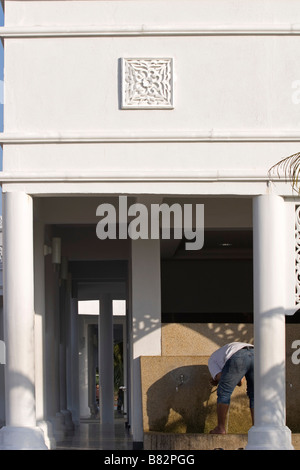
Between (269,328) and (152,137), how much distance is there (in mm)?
2223

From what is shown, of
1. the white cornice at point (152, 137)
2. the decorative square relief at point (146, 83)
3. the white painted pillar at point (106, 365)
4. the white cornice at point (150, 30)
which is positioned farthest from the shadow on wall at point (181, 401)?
the white painted pillar at point (106, 365)

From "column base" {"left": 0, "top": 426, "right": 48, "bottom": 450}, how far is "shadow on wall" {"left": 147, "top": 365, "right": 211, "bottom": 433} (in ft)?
7.79

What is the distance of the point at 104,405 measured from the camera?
22.0 meters

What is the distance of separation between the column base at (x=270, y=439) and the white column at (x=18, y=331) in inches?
81.3

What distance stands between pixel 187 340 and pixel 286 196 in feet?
9.89

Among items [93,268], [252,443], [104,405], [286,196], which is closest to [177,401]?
[252,443]

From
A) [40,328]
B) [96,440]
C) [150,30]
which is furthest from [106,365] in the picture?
[150,30]

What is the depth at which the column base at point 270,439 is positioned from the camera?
31.1 feet

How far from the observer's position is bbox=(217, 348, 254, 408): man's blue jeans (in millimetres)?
10703

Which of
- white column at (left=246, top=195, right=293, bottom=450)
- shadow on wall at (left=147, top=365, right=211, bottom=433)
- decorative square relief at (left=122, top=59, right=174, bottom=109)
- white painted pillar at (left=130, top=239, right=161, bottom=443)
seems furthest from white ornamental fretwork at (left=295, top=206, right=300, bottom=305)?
white painted pillar at (left=130, top=239, right=161, bottom=443)

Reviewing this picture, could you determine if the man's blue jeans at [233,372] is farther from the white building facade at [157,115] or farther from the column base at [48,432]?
the column base at [48,432]
